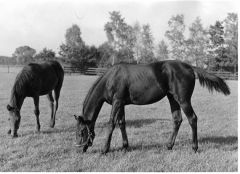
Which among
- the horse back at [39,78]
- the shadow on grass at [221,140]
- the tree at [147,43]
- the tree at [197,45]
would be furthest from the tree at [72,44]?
the shadow on grass at [221,140]

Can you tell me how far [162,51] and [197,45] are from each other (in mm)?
6576

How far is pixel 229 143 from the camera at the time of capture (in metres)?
6.16

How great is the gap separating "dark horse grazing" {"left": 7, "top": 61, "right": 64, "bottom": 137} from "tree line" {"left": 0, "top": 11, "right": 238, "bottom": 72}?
95.8ft

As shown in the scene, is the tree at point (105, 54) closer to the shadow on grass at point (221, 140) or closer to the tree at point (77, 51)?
the tree at point (77, 51)

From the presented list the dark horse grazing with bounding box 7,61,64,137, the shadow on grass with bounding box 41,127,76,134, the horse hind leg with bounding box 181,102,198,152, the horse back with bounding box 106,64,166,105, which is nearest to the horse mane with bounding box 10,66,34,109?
the dark horse grazing with bounding box 7,61,64,137

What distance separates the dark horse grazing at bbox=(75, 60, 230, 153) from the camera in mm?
5402

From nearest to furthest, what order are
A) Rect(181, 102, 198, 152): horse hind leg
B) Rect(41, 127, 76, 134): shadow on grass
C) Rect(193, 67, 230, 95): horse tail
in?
Rect(181, 102, 198, 152): horse hind leg < Rect(193, 67, 230, 95): horse tail < Rect(41, 127, 76, 134): shadow on grass

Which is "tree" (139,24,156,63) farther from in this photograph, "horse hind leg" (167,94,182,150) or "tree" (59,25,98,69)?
"horse hind leg" (167,94,182,150)

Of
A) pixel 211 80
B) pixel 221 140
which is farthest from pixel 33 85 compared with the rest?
pixel 221 140

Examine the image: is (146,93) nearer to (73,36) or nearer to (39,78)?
(39,78)

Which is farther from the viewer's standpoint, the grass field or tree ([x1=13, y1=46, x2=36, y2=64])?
tree ([x1=13, y1=46, x2=36, y2=64])

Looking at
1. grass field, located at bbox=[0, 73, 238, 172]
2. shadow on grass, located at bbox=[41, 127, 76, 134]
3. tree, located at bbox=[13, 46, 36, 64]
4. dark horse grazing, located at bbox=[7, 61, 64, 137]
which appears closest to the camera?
grass field, located at bbox=[0, 73, 238, 172]

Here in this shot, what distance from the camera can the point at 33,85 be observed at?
24.3 ft

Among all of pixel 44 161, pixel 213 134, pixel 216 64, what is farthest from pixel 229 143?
pixel 216 64
